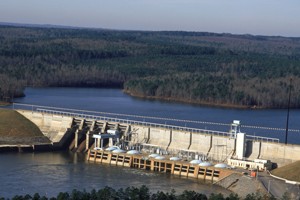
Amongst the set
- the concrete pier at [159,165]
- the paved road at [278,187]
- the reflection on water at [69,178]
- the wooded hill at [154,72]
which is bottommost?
the reflection on water at [69,178]

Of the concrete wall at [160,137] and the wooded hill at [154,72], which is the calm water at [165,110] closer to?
the wooded hill at [154,72]

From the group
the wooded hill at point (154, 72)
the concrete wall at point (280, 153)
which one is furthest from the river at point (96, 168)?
the wooded hill at point (154, 72)

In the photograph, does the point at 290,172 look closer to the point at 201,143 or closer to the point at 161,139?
the point at 201,143

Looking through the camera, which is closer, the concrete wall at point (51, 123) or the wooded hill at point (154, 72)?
the concrete wall at point (51, 123)

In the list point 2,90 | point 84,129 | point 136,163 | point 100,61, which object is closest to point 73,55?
point 100,61

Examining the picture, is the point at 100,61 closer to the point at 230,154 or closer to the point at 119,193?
the point at 230,154

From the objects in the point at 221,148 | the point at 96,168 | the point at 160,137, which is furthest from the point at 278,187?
the point at 160,137
